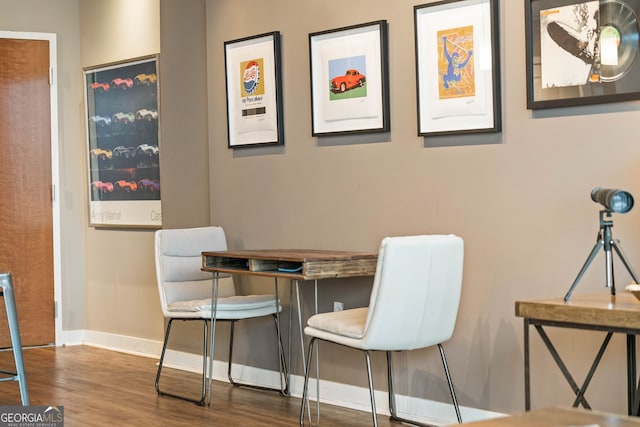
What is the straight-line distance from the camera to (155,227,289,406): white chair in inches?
193

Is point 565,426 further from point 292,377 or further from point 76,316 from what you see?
point 76,316

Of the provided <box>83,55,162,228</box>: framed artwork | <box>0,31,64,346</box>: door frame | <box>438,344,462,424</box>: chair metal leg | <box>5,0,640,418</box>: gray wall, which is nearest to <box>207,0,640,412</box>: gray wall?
<box>5,0,640,418</box>: gray wall

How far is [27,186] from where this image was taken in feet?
22.1

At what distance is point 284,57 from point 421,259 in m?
1.82

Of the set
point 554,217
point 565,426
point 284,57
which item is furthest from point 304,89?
point 565,426

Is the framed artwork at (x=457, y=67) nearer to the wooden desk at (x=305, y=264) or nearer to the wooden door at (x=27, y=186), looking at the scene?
the wooden desk at (x=305, y=264)

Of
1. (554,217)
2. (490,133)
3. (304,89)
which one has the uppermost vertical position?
(304,89)

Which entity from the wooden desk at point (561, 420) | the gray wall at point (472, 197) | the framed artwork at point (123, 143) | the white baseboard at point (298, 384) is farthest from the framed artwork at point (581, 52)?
the framed artwork at point (123, 143)

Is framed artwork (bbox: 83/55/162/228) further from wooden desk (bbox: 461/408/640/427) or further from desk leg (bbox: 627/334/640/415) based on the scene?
wooden desk (bbox: 461/408/640/427)

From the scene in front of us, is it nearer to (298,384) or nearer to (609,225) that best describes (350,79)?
(298,384)

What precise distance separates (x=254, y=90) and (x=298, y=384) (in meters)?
1.69

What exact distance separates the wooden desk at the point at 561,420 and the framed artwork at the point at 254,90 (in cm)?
333

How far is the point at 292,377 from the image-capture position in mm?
5086

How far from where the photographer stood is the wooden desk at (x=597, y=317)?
295 cm
